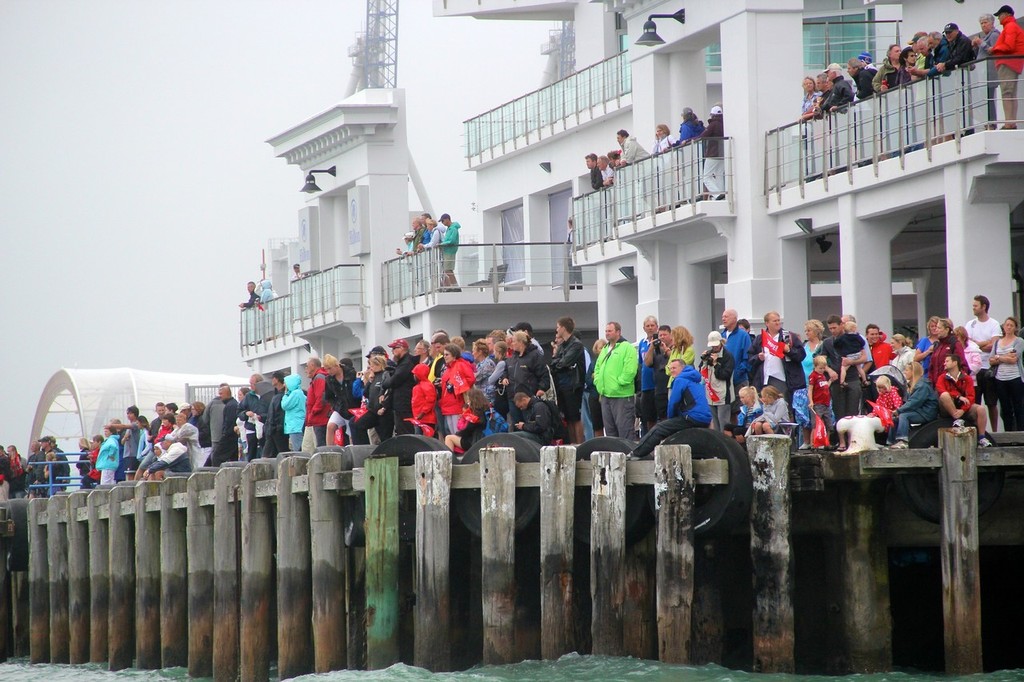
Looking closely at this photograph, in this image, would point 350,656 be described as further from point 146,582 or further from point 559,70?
point 559,70

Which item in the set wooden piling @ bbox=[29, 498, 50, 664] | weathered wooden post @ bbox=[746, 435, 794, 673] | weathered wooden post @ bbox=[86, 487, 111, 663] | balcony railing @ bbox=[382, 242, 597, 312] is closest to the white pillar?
weathered wooden post @ bbox=[746, 435, 794, 673]

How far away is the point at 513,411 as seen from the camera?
20125mm

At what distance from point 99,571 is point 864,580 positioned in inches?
554

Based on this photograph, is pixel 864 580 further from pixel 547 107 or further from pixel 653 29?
pixel 547 107

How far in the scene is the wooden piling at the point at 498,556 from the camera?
16.6 m

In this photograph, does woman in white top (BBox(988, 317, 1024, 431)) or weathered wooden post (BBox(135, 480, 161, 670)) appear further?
weathered wooden post (BBox(135, 480, 161, 670))

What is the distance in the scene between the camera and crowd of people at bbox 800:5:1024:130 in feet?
70.0

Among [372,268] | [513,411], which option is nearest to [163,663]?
[513,411]

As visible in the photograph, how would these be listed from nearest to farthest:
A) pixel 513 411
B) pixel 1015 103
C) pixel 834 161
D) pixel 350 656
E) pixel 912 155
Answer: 1. pixel 350 656
2. pixel 513 411
3. pixel 1015 103
4. pixel 912 155
5. pixel 834 161

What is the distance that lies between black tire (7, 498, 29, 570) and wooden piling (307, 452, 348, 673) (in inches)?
495

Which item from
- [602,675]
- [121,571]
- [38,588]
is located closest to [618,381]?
[602,675]

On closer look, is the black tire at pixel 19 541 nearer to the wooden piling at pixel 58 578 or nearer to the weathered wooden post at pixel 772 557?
the wooden piling at pixel 58 578

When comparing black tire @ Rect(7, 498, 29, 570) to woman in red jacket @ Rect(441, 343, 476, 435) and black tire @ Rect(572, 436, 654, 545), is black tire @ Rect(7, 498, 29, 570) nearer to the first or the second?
woman in red jacket @ Rect(441, 343, 476, 435)

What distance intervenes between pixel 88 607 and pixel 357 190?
19.1 metres
